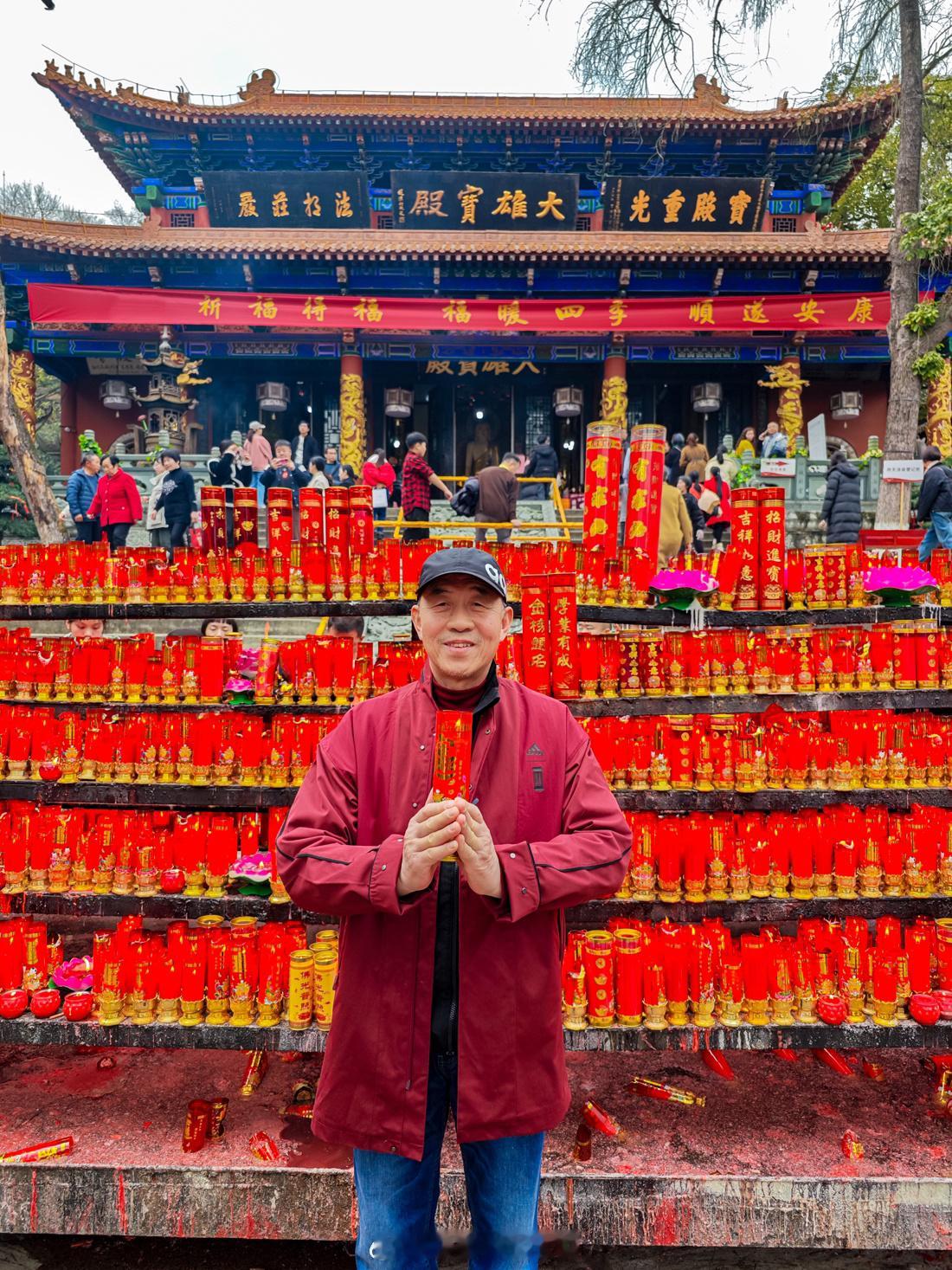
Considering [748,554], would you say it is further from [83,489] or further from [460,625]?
[83,489]

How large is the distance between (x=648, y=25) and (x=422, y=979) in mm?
6355

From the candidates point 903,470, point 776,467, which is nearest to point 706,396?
point 776,467

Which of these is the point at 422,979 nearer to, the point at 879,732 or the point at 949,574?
the point at 879,732

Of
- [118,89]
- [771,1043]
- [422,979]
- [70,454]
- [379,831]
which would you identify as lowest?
[771,1043]

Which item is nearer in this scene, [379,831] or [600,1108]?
[379,831]

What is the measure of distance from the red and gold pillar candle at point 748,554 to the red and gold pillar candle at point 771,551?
0.06 ft

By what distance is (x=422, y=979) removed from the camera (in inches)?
64.2

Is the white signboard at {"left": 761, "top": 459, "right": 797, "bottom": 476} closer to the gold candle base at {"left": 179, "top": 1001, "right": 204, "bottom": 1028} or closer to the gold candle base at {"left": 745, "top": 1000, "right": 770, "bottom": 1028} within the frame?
the gold candle base at {"left": 745, "top": 1000, "right": 770, "bottom": 1028}

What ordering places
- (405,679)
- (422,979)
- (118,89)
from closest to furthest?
1. (422,979)
2. (405,679)
3. (118,89)

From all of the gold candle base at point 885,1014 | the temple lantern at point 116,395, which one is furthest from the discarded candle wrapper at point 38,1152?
the temple lantern at point 116,395

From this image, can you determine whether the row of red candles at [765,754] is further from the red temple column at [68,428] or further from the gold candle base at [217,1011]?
the red temple column at [68,428]

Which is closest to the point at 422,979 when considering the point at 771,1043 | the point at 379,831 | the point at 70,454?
the point at 379,831

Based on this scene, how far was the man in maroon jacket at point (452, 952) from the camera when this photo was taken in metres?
1.61

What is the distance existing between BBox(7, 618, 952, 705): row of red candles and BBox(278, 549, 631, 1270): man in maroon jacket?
1.42m
